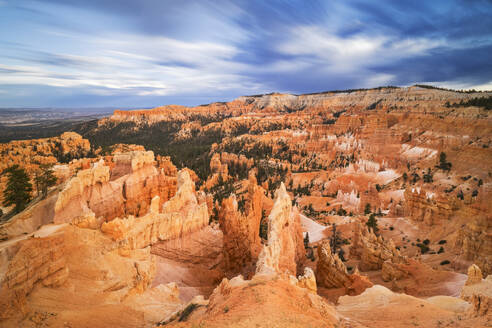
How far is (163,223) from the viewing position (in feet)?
57.2

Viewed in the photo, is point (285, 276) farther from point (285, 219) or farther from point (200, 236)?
point (200, 236)

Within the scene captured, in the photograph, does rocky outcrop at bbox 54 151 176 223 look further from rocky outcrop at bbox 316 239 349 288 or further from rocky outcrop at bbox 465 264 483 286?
rocky outcrop at bbox 465 264 483 286

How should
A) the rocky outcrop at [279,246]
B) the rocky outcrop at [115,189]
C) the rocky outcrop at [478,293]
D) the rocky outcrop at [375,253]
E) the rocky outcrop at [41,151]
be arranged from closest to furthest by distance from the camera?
the rocky outcrop at [478,293] < the rocky outcrop at [279,246] < the rocky outcrop at [115,189] < the rocky outcrop at [375,253] < the rocky outcrop at [41,151]

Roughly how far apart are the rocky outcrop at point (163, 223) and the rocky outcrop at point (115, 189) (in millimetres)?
2290

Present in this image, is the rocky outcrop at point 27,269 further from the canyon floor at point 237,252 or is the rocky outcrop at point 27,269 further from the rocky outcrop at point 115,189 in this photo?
the rocky outcrop at point 115,189

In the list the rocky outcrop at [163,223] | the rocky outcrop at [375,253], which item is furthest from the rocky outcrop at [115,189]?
the rocky outcrop at [375,253]

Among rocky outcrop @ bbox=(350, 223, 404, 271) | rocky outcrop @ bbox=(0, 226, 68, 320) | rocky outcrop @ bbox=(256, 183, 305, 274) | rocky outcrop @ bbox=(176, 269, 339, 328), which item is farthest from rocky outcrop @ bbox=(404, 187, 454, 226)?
rocky outcrop @ bbox=(0, 226, 68, 320)

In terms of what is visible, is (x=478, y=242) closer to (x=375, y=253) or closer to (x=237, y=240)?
(x=375, y=253)

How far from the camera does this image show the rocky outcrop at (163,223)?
46.0 feet

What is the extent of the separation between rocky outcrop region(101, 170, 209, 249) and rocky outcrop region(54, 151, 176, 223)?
90.2 inches

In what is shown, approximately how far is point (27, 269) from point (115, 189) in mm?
14338

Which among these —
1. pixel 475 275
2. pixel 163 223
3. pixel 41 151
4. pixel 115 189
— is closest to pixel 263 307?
pixel 475 275

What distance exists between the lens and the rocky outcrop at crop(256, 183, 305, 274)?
11320 mm

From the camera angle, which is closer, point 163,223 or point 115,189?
point 163,223
